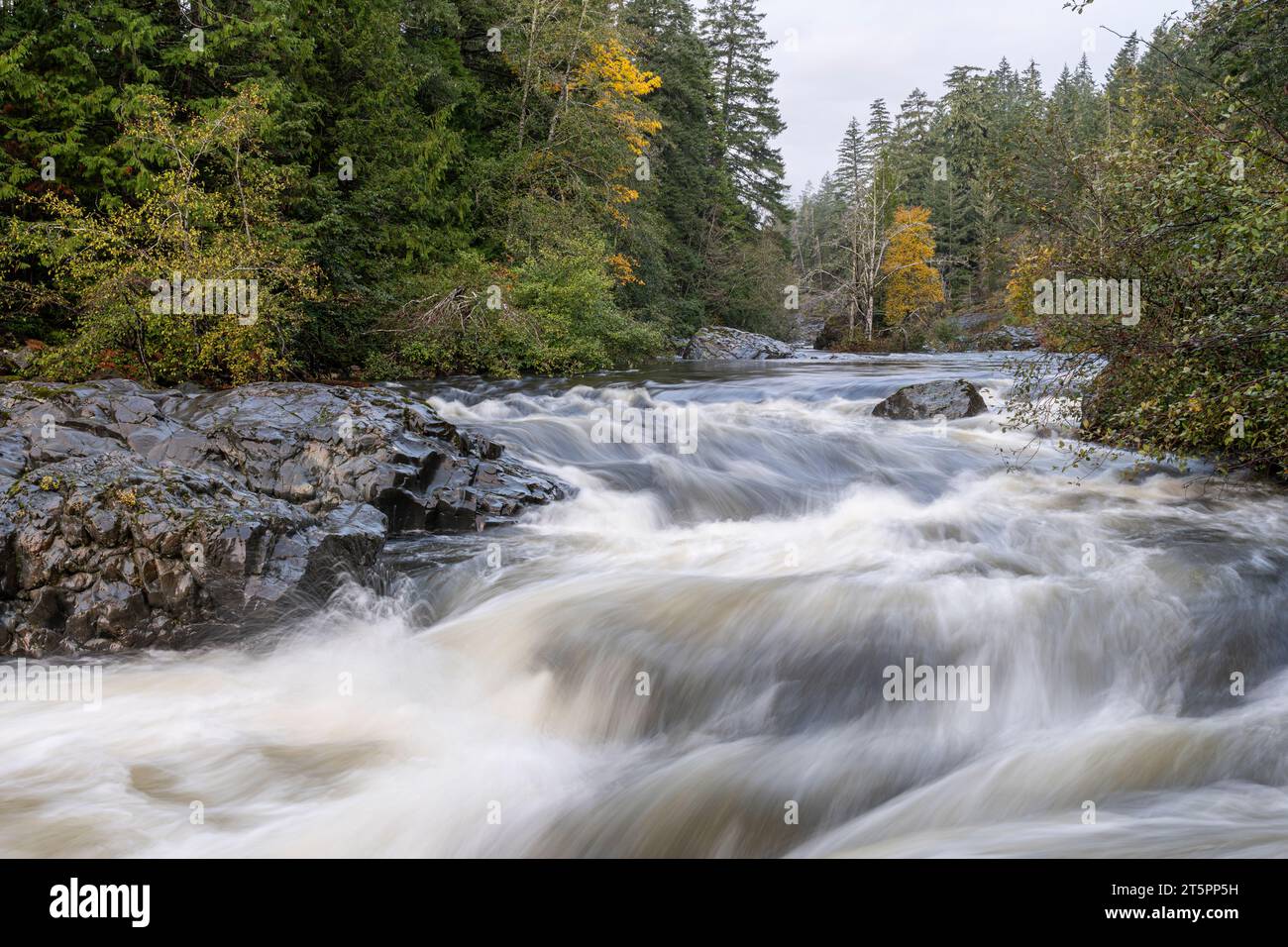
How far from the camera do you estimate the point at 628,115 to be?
25.5 m

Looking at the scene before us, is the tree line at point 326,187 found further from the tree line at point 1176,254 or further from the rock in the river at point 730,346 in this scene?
the tree line at point 1176,254

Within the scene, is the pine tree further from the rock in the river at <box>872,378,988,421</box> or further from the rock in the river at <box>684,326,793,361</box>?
the rock in the river at <box>872,378,988,421</box>

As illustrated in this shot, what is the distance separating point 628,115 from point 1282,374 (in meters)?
22.5

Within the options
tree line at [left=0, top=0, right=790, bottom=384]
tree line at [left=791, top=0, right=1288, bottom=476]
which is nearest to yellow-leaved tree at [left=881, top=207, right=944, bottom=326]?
tree line at [left=0, top=0, right=790, bottom=384]

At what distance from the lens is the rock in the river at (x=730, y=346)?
104 feet

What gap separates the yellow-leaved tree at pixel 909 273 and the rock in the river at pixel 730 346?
1034cm

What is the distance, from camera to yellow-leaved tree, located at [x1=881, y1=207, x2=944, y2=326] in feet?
137

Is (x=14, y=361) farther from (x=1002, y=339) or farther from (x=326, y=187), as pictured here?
(x=1002, y=339)

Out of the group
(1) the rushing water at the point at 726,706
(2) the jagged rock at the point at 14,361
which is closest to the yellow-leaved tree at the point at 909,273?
(1) the rushing water at the point at 726,706

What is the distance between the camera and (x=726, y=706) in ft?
18.1

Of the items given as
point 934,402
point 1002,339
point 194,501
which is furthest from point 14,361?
point 1002,339

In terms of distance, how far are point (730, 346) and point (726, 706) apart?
27948 millimetres

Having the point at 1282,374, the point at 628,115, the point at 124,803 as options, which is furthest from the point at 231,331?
the point at 628,115
